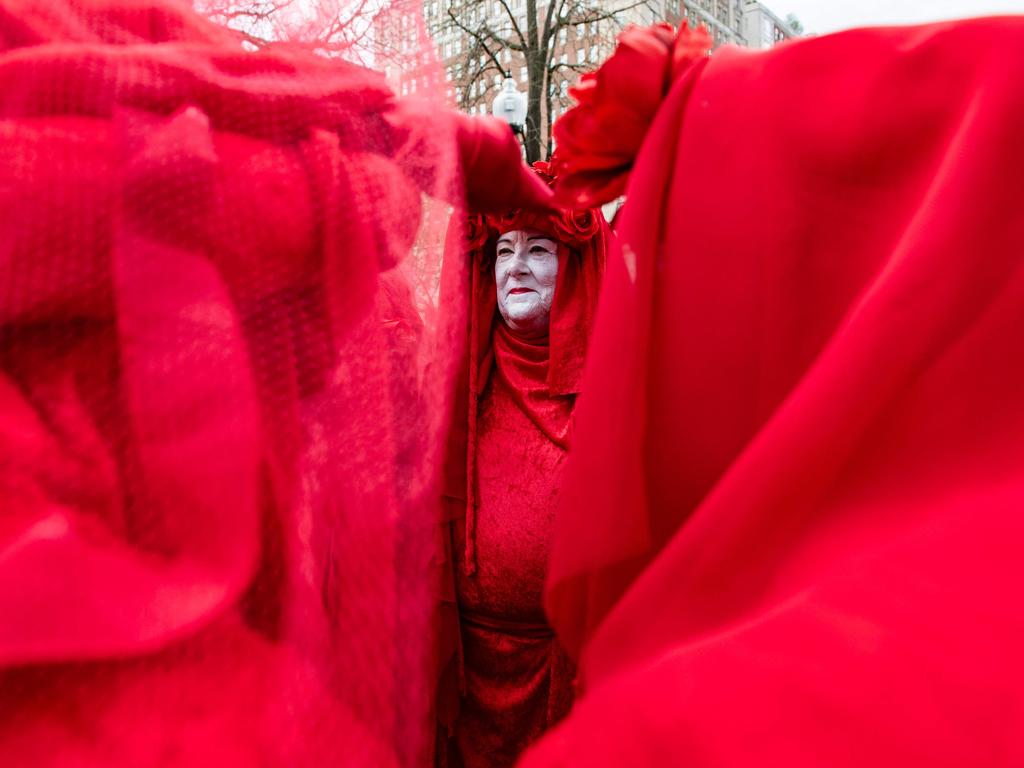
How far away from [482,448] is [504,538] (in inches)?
10.0

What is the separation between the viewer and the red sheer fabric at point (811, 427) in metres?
0.88

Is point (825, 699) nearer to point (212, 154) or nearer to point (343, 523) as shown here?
point (343, 523)

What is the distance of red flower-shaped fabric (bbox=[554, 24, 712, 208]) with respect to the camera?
1.29m

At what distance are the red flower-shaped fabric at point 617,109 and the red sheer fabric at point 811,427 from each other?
50 millimetres

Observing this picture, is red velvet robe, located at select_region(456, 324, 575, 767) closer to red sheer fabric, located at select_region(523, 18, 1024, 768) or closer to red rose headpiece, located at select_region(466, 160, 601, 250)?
red rose headpiece, located at select_region(466, 160, 601, 250)

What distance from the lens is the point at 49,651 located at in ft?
3.12

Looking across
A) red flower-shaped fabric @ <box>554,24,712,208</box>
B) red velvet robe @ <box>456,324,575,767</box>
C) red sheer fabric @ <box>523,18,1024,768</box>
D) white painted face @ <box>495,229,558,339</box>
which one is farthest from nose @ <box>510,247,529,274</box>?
red sheer fabric @ <box>523,18,1024,768</box>

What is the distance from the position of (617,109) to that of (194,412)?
0.76m

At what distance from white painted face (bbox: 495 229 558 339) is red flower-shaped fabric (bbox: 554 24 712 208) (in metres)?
0.87

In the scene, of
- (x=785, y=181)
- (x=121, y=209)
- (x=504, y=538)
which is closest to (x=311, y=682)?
(x=121, y=209)

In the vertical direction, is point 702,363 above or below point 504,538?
above

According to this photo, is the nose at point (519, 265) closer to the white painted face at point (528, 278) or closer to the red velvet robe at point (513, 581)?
the white painted face at point (528, 278)

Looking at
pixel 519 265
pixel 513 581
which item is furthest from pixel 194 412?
pixel 519 265

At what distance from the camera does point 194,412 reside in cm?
104
